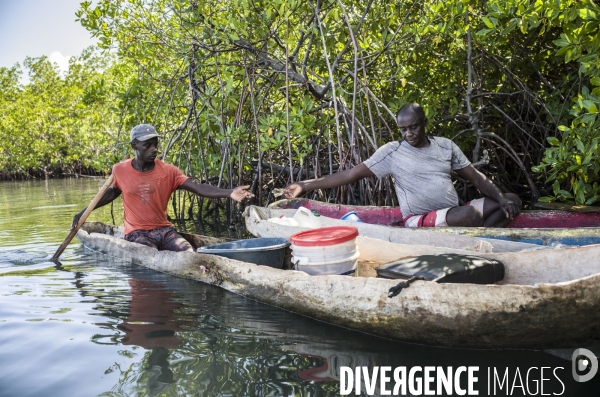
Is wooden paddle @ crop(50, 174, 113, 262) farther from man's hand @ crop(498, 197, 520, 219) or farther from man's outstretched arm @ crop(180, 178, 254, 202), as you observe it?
man's hand @ crop(498, 197, 520, 219)

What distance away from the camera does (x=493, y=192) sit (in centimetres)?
409

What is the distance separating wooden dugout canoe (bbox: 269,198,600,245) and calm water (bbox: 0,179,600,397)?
123 cm

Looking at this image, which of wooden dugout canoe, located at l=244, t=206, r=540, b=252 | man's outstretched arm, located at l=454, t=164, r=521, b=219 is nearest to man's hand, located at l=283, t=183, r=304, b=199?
wooden dugout canoe, located at l=244, t=206, r=540, b=252

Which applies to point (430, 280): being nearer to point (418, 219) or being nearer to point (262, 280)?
point (262, 280)

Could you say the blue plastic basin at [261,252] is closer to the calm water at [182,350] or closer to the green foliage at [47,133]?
the calm water at [182,350]

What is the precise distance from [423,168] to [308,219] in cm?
89

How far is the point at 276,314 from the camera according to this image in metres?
3.27

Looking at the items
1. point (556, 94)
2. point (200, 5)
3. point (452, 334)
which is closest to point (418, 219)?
point (452, 334)

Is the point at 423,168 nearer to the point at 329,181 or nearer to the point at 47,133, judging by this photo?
the point at 329,181

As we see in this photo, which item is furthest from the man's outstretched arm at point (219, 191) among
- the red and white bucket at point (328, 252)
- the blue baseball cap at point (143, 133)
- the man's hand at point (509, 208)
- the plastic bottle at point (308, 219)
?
the man's hand at point (509, 208)

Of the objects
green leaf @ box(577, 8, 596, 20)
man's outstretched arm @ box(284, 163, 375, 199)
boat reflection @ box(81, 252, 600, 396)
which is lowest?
boat reflection @ box(81, 252, 600, 396)

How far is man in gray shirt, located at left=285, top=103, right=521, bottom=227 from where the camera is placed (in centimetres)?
402

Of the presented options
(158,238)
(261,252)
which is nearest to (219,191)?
(158,238)

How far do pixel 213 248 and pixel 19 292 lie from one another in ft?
4.25
